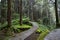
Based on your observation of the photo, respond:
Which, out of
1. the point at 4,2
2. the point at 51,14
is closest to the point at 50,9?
the point at 51,14

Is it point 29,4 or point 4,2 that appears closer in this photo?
point 4,2

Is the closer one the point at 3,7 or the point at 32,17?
the point at 3,7

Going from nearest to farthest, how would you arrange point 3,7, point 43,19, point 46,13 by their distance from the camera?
1. point 3,7
2. point 43,19
3. point 46,13

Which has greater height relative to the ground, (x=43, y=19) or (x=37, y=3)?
(x=37, y=3)

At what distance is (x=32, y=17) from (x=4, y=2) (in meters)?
9.89

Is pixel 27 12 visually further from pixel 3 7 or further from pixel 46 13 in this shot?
pixel 3 7

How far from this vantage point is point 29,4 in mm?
22672

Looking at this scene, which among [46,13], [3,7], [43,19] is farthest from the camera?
[46,13]

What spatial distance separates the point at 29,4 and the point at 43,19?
3.37 meters

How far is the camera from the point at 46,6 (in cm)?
2273

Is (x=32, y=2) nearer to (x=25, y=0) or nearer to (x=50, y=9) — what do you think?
(x=25, y=0)

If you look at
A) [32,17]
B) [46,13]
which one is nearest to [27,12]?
[32,17]

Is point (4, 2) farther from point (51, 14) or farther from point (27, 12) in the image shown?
point (51, 14)

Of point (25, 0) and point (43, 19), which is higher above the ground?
point (25, 0)
